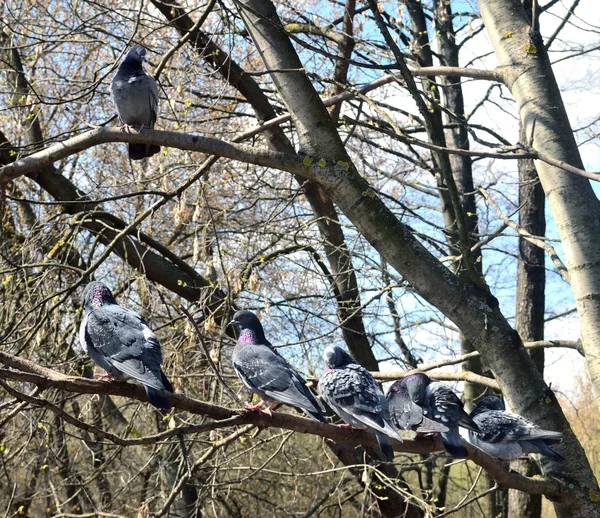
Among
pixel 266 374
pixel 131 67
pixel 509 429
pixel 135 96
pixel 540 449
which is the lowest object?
pixel 540 449

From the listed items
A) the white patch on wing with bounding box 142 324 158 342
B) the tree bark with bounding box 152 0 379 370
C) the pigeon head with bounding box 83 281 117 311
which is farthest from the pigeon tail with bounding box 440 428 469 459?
the tree bark with bounding box 152 0 379 370

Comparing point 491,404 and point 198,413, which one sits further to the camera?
point 491,404

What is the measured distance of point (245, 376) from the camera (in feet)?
10.6

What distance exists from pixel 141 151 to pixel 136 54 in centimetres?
72

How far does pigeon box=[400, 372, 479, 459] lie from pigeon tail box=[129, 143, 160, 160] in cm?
181

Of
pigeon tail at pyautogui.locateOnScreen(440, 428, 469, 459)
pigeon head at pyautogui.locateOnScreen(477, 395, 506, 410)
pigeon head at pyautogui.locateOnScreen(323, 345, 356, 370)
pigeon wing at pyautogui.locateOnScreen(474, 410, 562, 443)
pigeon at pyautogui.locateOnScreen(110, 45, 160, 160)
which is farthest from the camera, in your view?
pigeon at pyautogui.locateOnScreen(110, 45, 160, 160)

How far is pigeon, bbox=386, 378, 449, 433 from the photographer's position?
2.83 metres

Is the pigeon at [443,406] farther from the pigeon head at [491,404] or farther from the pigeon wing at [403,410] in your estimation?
the pigeon head at [491,404]

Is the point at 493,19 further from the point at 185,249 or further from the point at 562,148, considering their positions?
the point at 185,249

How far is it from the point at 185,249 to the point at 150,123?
380 centimetres

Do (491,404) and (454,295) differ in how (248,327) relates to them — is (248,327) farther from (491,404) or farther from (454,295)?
(491,404)

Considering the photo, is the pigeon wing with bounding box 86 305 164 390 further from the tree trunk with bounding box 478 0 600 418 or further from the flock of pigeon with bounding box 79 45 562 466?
the tree trunk with bounding box 478 0 600 418

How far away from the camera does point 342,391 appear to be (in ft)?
10.0

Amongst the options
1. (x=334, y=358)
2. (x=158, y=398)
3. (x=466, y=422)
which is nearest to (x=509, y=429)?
(x=466, y=422)
